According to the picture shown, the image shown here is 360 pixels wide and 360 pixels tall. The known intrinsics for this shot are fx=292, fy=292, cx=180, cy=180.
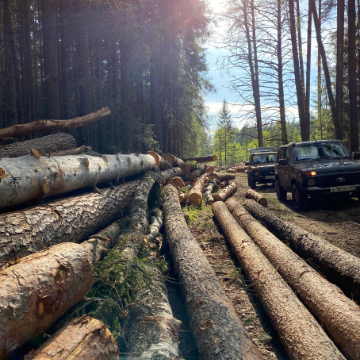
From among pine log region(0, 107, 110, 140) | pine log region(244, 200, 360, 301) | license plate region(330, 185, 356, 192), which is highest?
pine log region(0, 107, 110, 140)

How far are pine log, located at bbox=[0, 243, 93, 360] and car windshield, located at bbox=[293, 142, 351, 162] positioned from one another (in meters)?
8.67

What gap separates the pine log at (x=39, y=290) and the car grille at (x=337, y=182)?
761cm

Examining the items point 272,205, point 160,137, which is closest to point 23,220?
point 272,205

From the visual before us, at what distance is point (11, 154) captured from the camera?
266 inches

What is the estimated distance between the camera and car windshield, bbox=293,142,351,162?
974 centimetres

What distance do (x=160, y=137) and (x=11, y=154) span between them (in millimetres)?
13866

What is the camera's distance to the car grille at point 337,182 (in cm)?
862

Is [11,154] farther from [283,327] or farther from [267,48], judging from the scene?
[267,48]

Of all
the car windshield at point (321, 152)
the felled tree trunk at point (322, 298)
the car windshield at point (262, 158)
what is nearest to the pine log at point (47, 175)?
the felled tree trunk at point (322, 298)

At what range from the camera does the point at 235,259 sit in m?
5.89

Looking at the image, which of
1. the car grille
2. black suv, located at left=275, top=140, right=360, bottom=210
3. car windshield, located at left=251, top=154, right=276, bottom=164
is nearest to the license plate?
black suv, located at left=275, top=140, right=360, bottom=210

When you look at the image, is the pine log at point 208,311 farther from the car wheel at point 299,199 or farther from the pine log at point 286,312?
the car wheel at point 299,199

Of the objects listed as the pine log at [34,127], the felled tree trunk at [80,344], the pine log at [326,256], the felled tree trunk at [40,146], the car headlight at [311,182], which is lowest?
the pine log at [326,256]

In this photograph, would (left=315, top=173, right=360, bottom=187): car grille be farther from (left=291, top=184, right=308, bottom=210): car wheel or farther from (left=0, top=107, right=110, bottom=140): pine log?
(left=0, top=107, right=110, bottom=140): pine log
